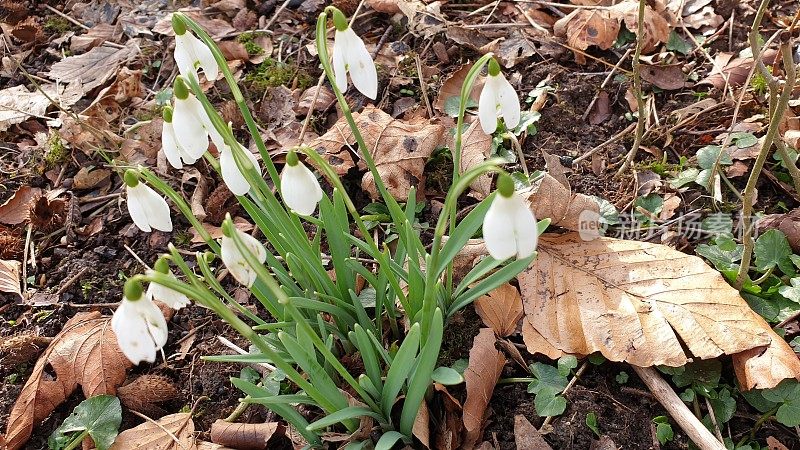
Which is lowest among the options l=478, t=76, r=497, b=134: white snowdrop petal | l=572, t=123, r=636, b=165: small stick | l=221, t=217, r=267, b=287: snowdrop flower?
l=572, t=123, r=636, b=165: small stick

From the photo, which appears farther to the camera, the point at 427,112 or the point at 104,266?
the point at 427,112

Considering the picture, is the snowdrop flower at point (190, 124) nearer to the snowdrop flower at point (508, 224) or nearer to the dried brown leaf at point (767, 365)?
the snowdrop flower at point (508, 224)

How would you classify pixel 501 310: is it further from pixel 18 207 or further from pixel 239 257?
pixel 18 207

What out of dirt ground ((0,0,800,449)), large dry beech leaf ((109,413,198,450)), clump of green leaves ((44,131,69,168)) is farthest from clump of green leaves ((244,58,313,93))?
large dry beech leaf ((109,413,198,450))

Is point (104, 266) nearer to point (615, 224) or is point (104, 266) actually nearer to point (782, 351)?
point (615, 224)

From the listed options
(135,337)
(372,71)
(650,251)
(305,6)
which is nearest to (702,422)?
(650,251)

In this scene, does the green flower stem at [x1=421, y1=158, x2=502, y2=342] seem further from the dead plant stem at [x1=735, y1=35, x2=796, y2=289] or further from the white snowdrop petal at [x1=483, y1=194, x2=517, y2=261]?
the dead plant stem at [x1=735, y1=35, x2=796, y2=289]
